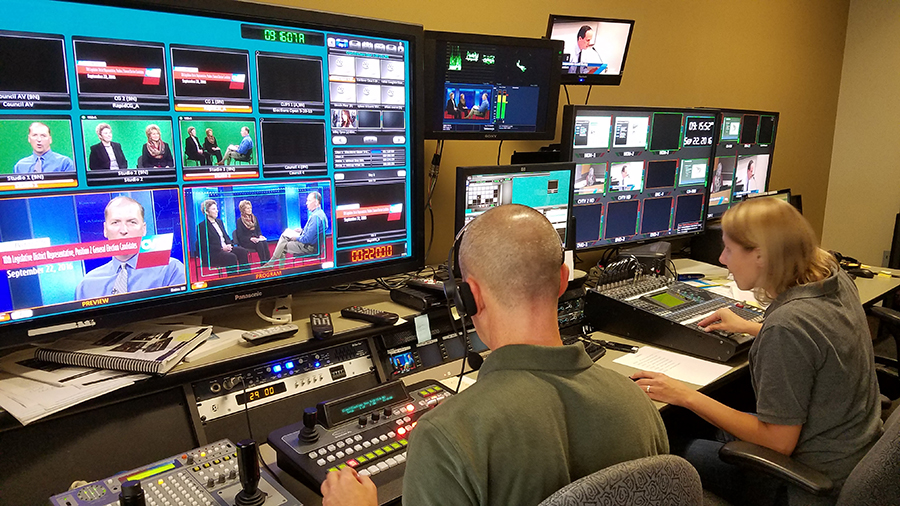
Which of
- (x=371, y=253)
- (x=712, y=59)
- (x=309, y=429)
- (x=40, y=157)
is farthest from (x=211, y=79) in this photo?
(x=712, y=59)

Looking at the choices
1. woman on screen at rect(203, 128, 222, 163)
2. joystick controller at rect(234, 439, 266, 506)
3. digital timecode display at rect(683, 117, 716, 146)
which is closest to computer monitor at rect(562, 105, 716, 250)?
digital timecode display at rect(683, 117, 716, 146)

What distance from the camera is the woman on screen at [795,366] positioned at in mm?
1479

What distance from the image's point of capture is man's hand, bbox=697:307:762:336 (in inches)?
77.9


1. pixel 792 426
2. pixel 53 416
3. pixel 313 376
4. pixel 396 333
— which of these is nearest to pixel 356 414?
pixel 313 376

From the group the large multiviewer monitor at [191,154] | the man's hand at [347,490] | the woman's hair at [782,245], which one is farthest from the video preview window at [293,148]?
the woman's hair at [782,245]

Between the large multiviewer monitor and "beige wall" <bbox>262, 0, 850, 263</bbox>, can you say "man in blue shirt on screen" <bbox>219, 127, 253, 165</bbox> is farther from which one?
"beige wall" <bbox>262, 0, 850, 263</bbox>

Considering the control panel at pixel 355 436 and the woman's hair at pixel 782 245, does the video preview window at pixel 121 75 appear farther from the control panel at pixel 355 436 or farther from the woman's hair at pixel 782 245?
the woman's hair at pixel 782 245

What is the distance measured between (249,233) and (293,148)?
250 millimetres

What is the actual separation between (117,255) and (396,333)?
2.36 ft

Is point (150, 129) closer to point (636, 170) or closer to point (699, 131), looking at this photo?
point (636, 170)

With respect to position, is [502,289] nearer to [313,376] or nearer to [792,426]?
[313,376]

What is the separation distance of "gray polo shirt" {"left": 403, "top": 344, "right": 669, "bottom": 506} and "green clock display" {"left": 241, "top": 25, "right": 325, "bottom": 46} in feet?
3.32

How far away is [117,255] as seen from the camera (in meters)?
1.32

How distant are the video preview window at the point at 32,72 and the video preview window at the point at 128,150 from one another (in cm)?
7
